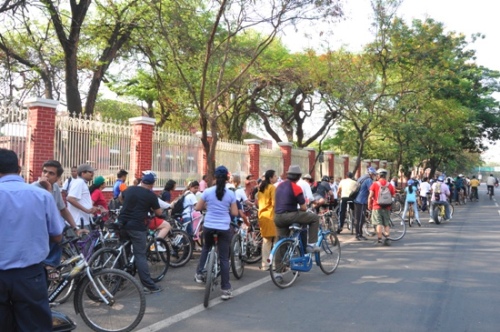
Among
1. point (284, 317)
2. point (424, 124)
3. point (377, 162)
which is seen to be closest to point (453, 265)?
point (284, 317)

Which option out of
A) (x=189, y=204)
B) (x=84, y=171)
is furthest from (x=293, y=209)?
(x=84, y=171)

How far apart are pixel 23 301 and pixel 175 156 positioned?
1192cm

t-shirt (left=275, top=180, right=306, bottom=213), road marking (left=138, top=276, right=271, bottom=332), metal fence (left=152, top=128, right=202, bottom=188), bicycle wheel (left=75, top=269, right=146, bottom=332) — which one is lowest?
road marking (left=138, top=276, right=271, bottom=332)

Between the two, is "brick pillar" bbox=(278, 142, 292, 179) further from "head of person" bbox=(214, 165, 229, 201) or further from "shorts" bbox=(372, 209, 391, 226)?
"head of person" bbox=(214, 165, 229, 201)

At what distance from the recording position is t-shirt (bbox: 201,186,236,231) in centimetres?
623

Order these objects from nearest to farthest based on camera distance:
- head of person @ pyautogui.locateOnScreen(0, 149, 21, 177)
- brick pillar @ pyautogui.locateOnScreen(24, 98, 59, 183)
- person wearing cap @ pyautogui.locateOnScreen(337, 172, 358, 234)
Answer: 1. head of person @ pyautogui.locateOnScreen(0, 149, 21, 177)
2. brick pillar @ pyautogui.locateOnScreen(24, 98, 59, 183)
3. person wearing cap @ pyautogui.locateOnScreen(337, 172, 358, 234)

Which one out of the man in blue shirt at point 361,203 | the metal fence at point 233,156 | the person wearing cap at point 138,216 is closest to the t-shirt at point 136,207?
the person wearing cap at point 138,216

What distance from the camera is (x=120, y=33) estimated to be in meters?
17.0

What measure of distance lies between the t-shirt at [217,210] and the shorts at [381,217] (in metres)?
5.46

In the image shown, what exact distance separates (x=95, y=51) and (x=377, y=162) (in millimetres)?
21247

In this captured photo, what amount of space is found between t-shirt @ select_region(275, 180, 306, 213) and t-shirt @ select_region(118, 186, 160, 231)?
6.21 feet

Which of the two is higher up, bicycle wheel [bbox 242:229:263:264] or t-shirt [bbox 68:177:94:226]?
t-shirt [bbox 68:177:94:226]

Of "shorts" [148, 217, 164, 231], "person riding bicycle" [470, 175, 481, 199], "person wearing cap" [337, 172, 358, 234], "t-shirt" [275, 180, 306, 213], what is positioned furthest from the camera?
"person riding bicycle" [470, 175, 481, 199]

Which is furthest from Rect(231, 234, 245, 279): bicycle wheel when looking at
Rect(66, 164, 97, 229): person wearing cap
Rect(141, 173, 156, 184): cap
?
Rect(66, 164, 97, 229): person wearing cap
